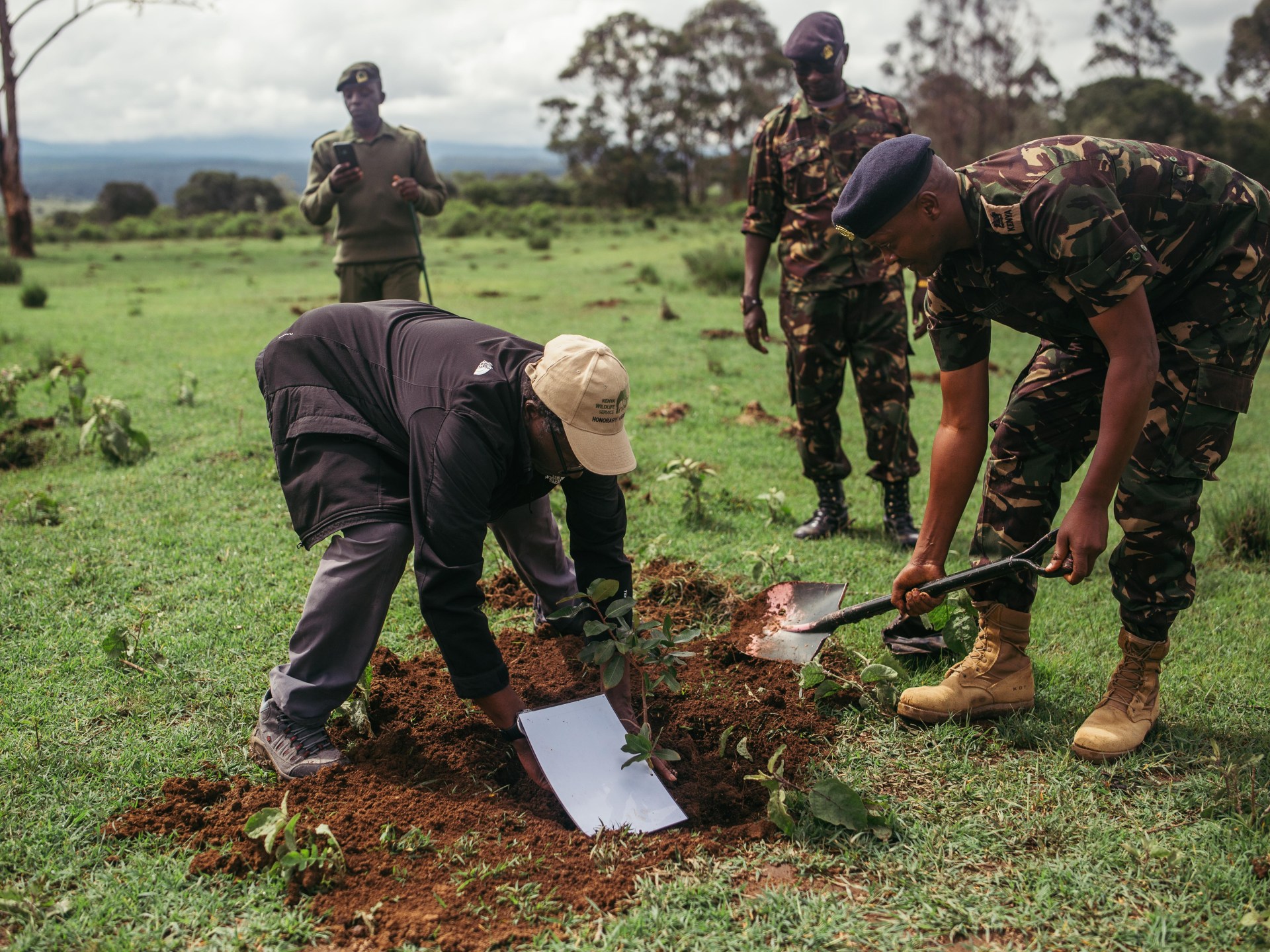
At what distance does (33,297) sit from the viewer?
38.4 ft

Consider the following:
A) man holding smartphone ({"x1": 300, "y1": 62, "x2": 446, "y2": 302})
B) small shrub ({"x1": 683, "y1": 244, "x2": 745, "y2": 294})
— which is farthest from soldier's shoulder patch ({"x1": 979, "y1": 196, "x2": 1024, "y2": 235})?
small shrub ({"x1": 683, "y1": 244, "x2": 745, "y2": 294})

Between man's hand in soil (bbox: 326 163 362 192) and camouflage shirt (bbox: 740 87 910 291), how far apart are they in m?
2.58

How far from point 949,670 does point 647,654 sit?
1033mm

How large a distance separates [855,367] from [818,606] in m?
1.38

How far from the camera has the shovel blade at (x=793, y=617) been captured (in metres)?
3.27

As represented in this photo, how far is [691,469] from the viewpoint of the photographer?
4527 mm

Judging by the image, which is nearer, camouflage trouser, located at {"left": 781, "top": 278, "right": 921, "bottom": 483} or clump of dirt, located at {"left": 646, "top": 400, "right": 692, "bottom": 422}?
camouflage trouser, located at {"left": 781, "top": 278, "right": 921, "bottom": 483}

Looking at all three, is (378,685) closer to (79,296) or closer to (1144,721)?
(1144,721)

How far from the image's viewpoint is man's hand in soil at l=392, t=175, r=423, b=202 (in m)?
5.77

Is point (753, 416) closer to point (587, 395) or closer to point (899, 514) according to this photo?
point (899, 514)

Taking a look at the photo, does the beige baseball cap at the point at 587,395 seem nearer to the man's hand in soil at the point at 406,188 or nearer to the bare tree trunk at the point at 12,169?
the man's hand in soil at the point at 406,188

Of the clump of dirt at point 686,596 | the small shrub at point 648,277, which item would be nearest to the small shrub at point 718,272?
the small shrub at point 648,277

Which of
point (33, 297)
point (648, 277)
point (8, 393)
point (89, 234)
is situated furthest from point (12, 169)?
point (8, 393)

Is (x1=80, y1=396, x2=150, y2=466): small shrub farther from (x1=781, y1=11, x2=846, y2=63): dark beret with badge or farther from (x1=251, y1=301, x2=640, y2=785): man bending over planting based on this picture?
(x1=781, y1=11, x2=846, y2=63): dark beret with badge
